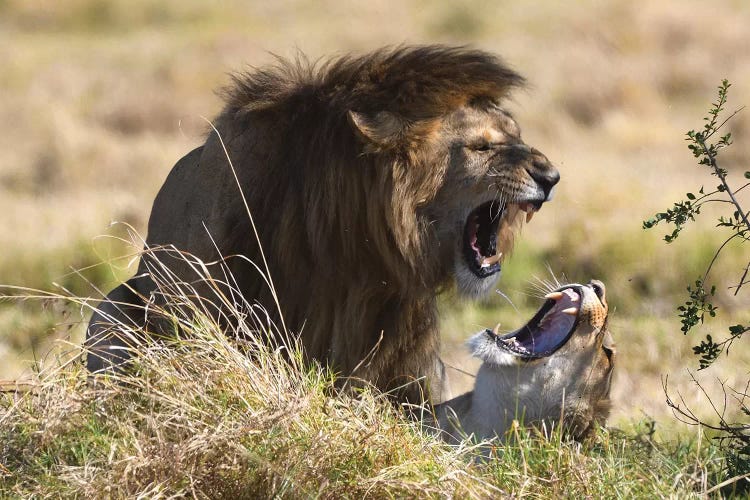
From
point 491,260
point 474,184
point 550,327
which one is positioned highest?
point 474,184

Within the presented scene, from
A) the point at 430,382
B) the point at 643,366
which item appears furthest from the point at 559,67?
the point at 430,382

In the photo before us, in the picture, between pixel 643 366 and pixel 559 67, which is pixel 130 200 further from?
pixel 559 67

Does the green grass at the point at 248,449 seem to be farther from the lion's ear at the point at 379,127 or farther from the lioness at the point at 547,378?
the lion's ear at the point at 379,127

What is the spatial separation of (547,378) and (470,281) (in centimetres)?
53

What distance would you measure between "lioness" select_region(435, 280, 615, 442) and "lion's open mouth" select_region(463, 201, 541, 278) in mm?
361

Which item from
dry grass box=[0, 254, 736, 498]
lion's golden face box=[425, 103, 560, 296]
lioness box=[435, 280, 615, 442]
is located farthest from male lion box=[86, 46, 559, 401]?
dry grass box=[0, 254, 736, 498]

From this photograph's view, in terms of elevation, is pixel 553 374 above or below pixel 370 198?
below

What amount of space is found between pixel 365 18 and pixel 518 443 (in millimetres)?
21083

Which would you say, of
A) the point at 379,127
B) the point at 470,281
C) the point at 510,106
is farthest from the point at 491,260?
the point at 510,106

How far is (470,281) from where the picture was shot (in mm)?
4707

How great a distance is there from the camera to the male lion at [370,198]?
4609 millimetres

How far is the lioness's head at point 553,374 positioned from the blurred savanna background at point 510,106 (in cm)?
68

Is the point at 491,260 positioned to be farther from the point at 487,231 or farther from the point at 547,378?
the point at 547,378

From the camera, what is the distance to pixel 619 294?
9.12m
